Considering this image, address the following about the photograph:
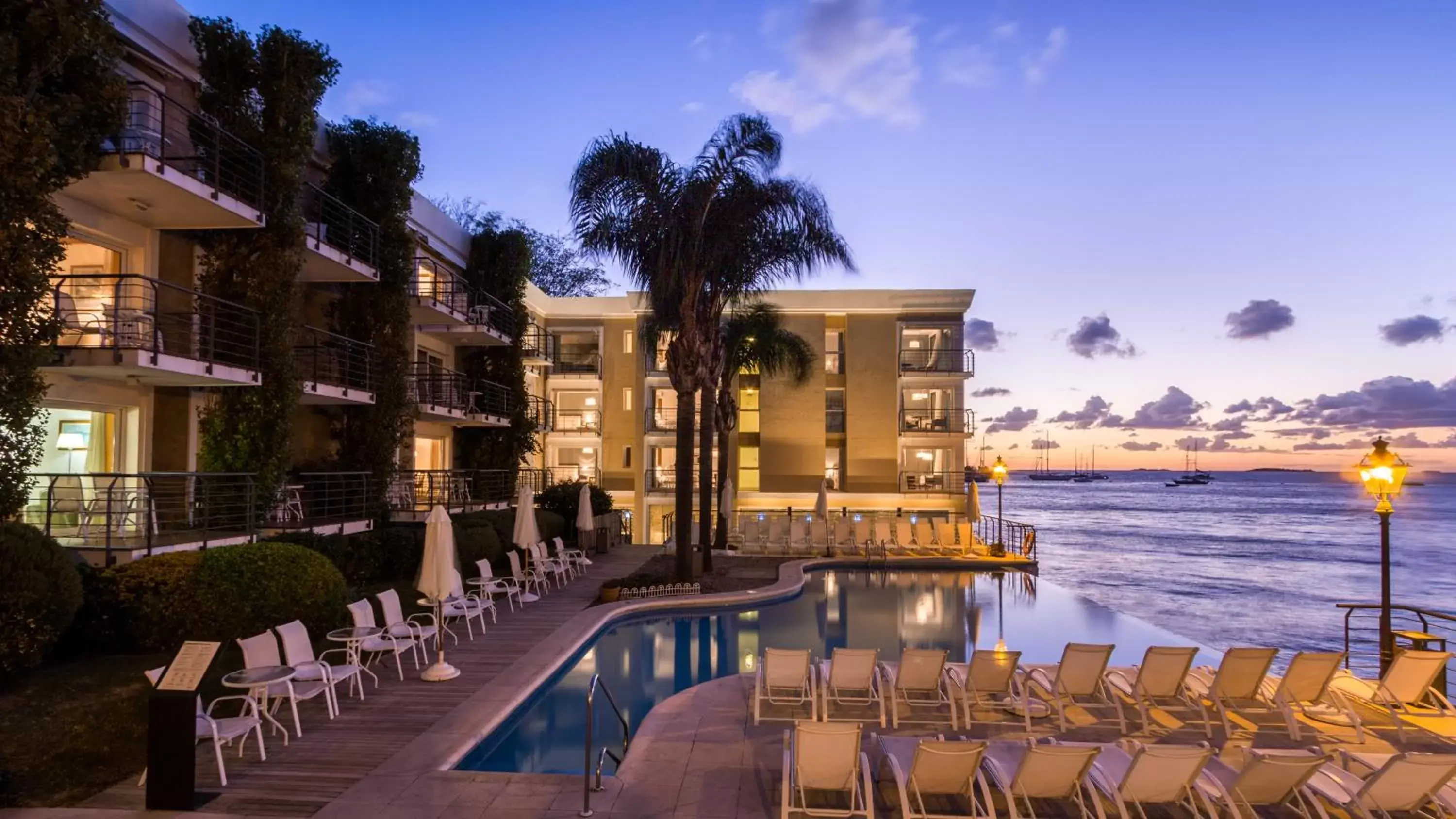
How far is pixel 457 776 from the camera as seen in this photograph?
253 inches

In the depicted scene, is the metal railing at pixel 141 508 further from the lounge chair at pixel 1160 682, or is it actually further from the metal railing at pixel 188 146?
the lounge chair at pixel 1160 682

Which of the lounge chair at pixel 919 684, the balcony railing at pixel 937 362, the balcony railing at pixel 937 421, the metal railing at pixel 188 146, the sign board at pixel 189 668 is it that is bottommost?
the lounge chair at pixel 919 684

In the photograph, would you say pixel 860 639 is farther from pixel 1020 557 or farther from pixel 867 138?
pixel 867 138

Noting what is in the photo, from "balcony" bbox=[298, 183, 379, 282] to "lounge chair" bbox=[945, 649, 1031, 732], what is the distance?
1273 cm

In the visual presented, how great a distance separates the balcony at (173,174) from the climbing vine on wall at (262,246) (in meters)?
0.35

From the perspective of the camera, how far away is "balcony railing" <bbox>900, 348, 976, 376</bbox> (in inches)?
1217

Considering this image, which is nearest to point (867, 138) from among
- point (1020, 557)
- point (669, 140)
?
point (669, 140)

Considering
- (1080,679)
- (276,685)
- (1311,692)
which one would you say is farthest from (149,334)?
(1311,692)

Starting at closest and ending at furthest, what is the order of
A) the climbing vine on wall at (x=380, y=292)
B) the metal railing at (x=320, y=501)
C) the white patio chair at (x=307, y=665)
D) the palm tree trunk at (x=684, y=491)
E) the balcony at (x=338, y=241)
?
the white patio chair at (x=307, y=665)
the metal railing at (x=320, y=501)
the balcony at (x=338, y=241)
the palm tree trunk at (x=684, y=491)
the climbing vine on wall at (x=380, y=292)

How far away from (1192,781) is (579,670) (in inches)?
309

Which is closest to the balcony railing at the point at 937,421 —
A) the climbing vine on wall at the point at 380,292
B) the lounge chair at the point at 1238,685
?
the climbing vine on wall at the point at 380,292

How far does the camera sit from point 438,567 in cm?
1014

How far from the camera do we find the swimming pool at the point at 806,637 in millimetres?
8547

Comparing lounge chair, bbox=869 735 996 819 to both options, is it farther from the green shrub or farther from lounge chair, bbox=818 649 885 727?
the green shrub
